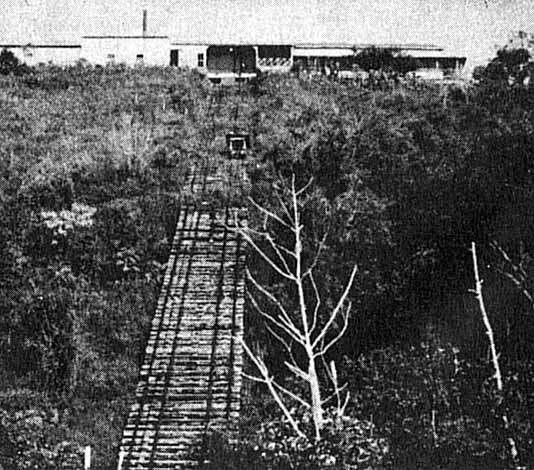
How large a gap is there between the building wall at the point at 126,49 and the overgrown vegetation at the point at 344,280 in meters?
12.7

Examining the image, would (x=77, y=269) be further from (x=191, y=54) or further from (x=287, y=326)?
(x=191, y=54)

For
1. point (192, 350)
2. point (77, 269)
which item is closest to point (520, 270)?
point (192, 350)

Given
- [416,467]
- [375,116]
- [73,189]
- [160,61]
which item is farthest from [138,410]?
[160,61]

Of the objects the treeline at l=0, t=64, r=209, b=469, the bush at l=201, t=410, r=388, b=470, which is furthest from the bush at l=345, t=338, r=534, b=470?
the treeline at l=0, t=64, r=209, b=469

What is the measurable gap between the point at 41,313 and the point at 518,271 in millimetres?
5995

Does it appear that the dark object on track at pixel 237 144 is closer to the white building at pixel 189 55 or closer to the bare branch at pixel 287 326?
the bare branch at pixel 287 326

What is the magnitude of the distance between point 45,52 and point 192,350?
21211 mm

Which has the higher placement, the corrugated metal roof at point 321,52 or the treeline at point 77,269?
the corrugated metal roof at point 321,52

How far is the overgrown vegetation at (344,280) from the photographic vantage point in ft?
32.8

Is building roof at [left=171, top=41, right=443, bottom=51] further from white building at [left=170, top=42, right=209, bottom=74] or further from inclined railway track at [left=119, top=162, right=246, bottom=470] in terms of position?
inclined railway track at [left=119, top=162, right=246, bottom=470]

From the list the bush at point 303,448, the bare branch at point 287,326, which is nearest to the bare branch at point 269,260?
the bare branch at point 287,326

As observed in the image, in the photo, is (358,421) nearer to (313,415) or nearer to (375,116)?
(313,415)

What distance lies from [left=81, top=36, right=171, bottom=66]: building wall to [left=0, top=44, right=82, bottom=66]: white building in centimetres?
44

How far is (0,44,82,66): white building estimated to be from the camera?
30.6m
